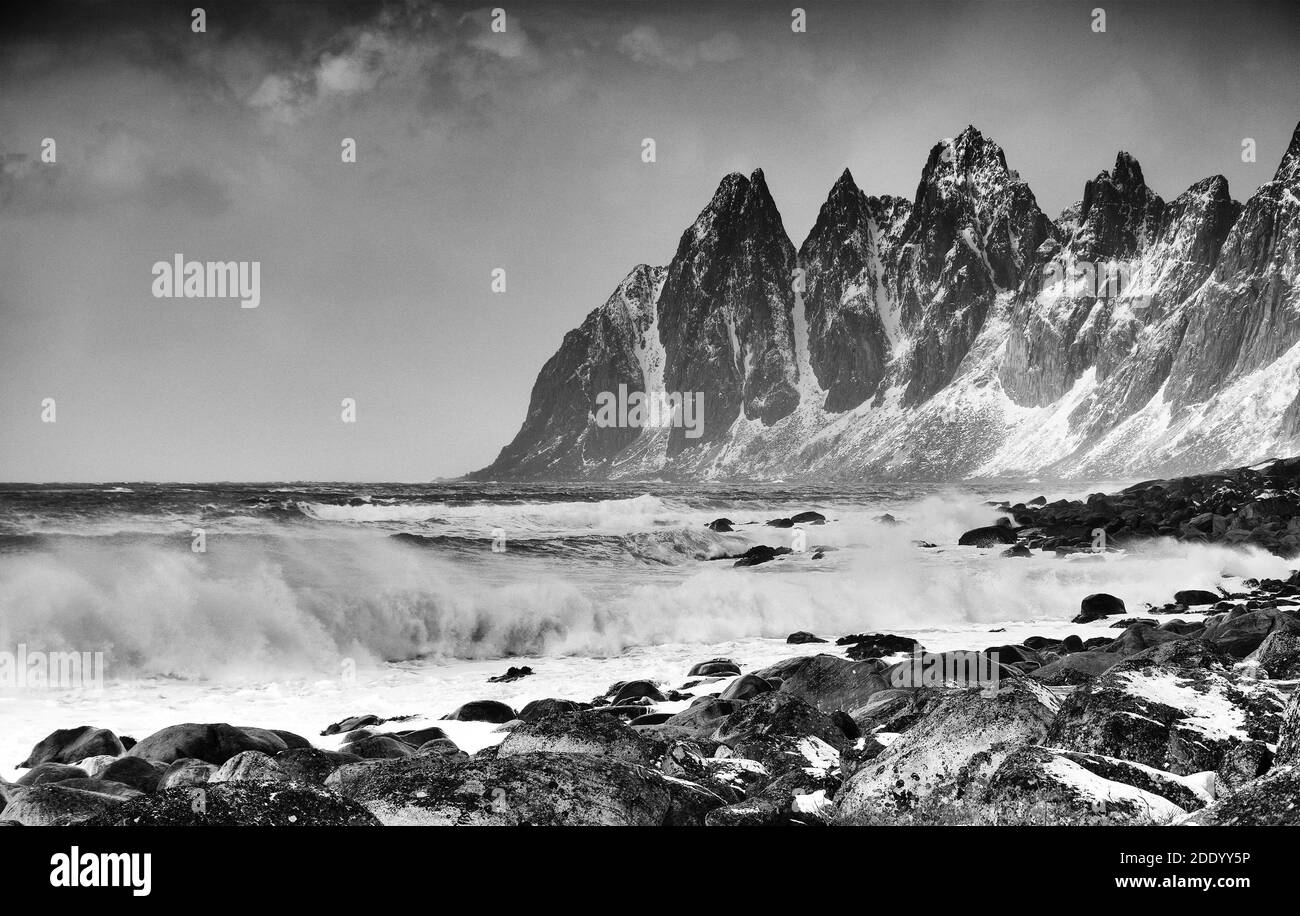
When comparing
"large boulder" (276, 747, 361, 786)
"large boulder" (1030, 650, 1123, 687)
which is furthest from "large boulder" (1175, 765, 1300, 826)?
"large boulder" (1030, 650, 1123, 687)

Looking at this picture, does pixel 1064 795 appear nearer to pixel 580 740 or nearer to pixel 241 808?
pixel 580 740

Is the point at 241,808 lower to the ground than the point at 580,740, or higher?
higher

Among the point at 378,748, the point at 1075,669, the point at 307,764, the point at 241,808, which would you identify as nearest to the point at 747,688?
the point at 1075,669

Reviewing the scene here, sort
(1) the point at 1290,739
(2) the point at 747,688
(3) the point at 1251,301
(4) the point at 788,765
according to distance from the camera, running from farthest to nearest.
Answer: (3) the point at 1251,301
(2) the point at 747,688
(4) the point at 788,765
(1) the point at 1290,739

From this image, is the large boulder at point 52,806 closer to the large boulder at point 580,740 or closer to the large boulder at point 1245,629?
the large boulder at point 580,740

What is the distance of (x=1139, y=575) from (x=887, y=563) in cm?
804

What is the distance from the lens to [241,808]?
15.8ft

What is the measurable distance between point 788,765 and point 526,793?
271cm

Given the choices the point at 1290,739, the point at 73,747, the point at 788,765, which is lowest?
the point at 73,747

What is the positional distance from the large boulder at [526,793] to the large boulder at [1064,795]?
74.9 inches

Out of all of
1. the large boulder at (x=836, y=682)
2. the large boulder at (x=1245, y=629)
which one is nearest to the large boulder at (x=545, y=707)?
the large boulder at (x=836, y=682)
